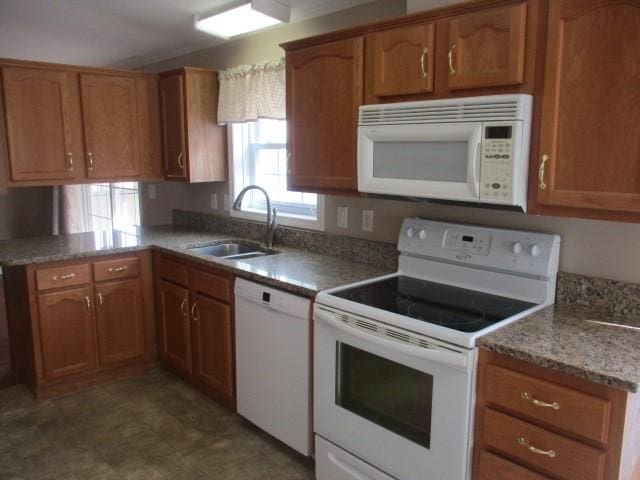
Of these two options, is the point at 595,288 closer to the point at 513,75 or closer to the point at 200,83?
the point at 513,75

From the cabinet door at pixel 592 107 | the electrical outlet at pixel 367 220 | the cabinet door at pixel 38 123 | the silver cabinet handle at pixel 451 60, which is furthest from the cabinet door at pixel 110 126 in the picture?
the cabinet door at pixel 592 107

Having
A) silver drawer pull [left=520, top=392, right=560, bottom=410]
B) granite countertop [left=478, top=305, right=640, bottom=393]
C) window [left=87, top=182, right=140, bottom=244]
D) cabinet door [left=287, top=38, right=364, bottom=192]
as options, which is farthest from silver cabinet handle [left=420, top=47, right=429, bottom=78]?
window [left=87, top=182, right=140, bottom=244]

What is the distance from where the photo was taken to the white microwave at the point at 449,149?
5.76ft

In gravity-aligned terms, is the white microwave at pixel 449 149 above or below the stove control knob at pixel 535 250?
above

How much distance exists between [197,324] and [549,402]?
2030mm

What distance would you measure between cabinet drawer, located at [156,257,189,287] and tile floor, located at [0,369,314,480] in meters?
0.68

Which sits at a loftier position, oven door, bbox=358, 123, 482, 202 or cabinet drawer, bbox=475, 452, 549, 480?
oven door, bbox=358, 123, 482, 202

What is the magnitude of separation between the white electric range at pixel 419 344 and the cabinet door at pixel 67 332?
1.70m

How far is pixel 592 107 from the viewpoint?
63.9 inches

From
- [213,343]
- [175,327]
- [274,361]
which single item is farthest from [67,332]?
[274,361]

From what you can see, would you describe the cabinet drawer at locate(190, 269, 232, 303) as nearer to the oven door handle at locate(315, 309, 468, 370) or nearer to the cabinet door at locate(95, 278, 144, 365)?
the cabinet door at locate(95, 278, 144, 365)

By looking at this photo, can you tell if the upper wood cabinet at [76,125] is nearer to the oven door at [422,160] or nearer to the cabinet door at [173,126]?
the cabinet door at [173,126]

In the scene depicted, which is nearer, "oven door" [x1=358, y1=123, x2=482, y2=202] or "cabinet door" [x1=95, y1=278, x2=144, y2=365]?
"oven door" [x1=358, y1=123, x2=482, y2=202]

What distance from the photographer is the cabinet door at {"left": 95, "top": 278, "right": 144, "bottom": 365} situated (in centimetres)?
325
